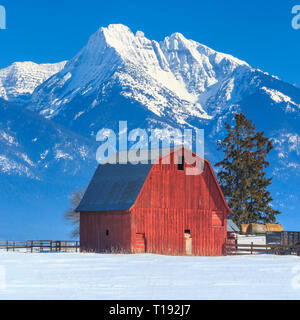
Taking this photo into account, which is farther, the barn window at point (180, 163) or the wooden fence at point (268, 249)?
the barn window at point (180, 163)

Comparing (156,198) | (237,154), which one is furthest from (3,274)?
(237,154)

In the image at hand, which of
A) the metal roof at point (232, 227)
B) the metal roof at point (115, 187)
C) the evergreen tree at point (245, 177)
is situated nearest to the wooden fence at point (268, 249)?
the metal roof at point (115, 187)

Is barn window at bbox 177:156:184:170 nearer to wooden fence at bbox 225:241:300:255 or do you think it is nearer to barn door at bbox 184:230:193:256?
barn door at bbox 184:230:193:256

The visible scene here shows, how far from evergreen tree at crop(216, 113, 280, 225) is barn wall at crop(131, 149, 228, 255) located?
1898cm

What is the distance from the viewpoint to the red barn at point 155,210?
52.8m

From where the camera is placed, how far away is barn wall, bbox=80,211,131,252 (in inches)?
2068

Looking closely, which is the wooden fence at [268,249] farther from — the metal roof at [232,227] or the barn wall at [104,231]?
the metal roof at [232,227]

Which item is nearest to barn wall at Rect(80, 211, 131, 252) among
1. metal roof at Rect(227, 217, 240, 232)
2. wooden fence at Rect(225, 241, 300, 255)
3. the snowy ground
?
wooden fence at Rect(225, 241, 300, 255)

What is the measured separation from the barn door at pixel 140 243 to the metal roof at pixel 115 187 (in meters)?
2.16
